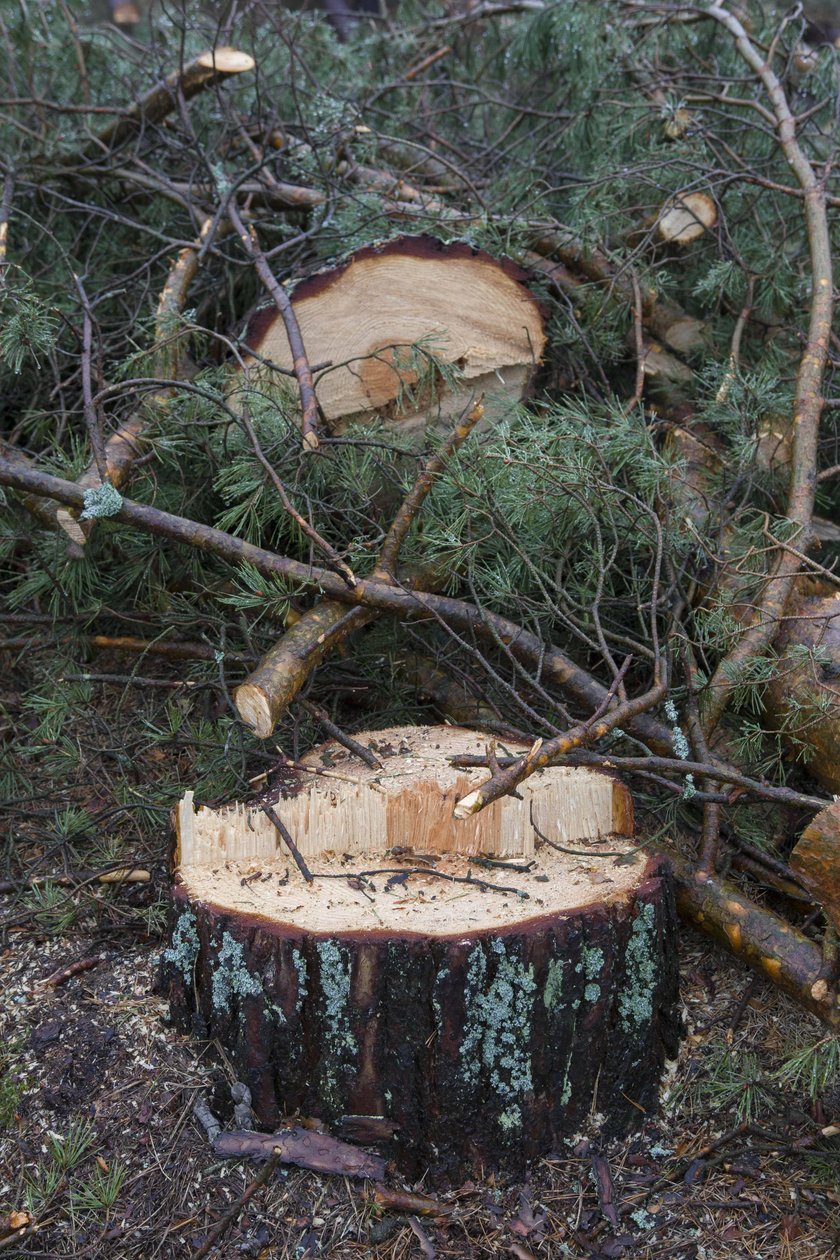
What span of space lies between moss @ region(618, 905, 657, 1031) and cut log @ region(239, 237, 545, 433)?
1.43 meters

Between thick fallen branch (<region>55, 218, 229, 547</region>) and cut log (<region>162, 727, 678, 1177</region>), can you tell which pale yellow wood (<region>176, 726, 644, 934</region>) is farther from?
thick fallen branch (<region>55, 218, 229, 547</region>)

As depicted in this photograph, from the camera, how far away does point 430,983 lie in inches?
71.4

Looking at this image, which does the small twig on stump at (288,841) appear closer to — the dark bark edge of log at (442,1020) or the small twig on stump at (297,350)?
the dark bark edge of log at (442,1020)

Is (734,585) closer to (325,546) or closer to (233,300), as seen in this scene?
(325,546)

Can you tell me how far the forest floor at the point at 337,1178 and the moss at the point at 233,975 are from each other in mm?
178

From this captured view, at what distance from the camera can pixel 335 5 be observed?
21.1 ft

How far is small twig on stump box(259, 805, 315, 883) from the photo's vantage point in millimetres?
2004

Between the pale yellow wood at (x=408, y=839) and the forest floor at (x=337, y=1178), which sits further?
the pale yellow wood at (x=408, y=839)

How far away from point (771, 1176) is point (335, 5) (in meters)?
6.66

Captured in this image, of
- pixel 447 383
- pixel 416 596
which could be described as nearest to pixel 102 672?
pixel 416 596

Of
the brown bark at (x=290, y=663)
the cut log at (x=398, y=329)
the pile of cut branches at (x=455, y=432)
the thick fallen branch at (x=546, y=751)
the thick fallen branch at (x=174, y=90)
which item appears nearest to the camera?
the thick fallen branch at (x=546, y=751)

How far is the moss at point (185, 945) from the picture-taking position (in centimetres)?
191

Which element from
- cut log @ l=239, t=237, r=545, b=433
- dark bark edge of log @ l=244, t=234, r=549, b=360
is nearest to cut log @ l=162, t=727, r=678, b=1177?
cut log @ l=239, t=237, r=545, b=433

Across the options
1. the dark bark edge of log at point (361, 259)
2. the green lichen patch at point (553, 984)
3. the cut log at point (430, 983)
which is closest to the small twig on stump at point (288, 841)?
the cut log at point (430, 983)
